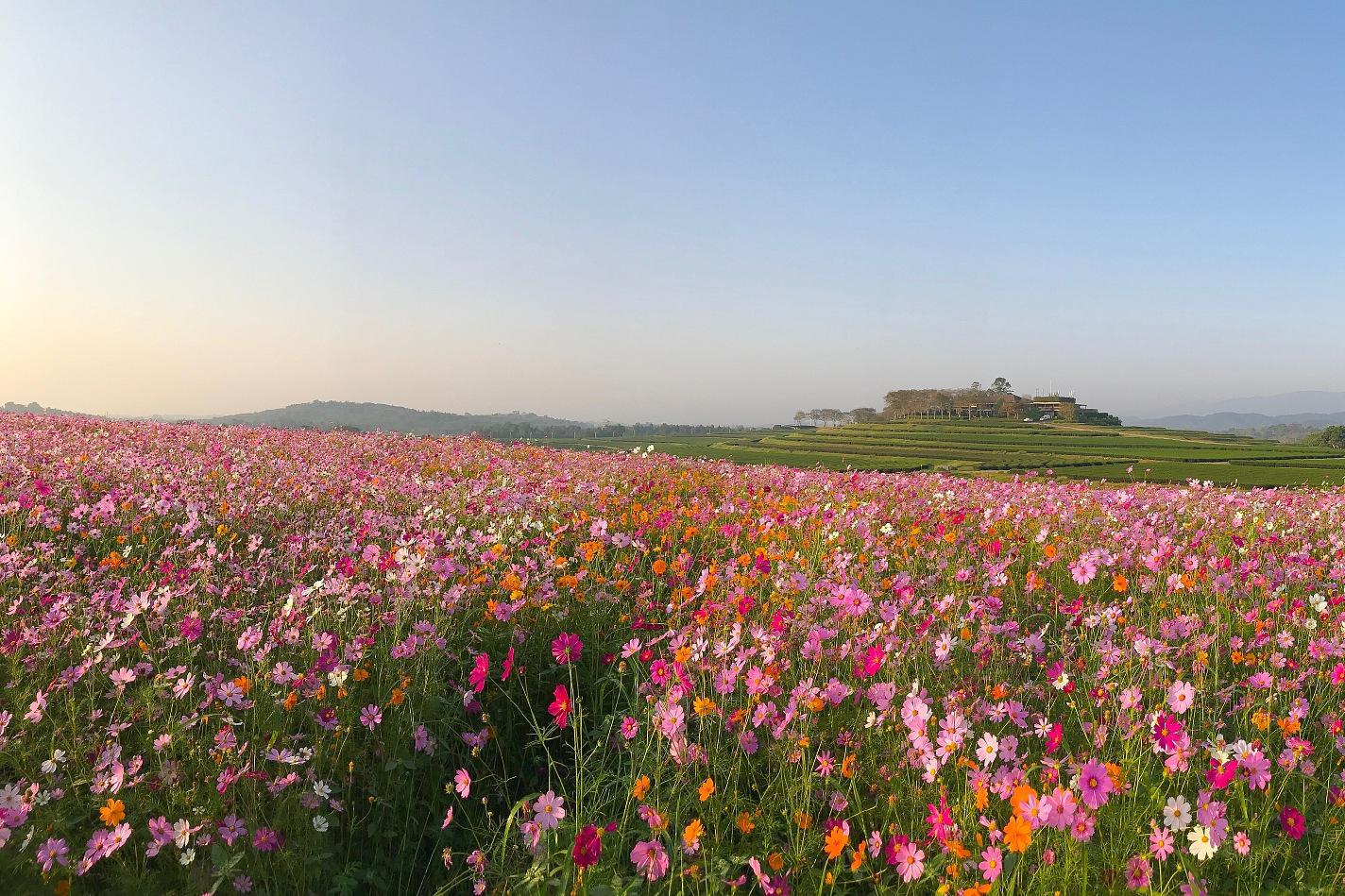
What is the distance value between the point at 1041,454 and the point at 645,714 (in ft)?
182

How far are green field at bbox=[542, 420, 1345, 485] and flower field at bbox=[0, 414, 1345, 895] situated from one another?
14.8 m

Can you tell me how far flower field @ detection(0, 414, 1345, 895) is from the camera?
257 centimetres

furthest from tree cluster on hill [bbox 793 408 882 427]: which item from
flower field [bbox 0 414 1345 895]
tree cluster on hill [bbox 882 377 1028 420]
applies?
flower field [bbox 0 414 1345 895]

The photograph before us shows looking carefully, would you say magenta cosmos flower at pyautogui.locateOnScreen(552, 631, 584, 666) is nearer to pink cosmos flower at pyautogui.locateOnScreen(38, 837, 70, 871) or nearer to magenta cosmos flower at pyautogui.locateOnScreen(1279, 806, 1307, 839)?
pink cosmos flower at pyautogui.locateOnScreen(38, 837, 70, 871)

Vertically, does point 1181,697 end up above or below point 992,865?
above

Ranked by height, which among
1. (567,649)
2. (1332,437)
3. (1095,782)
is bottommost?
(1095,782)

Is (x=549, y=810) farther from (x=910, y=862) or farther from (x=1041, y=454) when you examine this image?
(x=1041, y=454)

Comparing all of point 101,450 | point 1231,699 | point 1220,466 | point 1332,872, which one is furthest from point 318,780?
point 1220,466

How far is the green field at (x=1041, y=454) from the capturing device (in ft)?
111

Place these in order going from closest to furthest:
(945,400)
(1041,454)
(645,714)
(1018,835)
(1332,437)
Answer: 1. (1018,835)
2. (645,714)
3. (1041,454)
4. (1332,437)
5. (945,400)

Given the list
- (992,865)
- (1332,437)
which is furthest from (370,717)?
(1332,437)

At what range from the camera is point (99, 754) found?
10.3 feet

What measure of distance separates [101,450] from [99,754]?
30.6 ft

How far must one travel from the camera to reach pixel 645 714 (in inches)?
138
